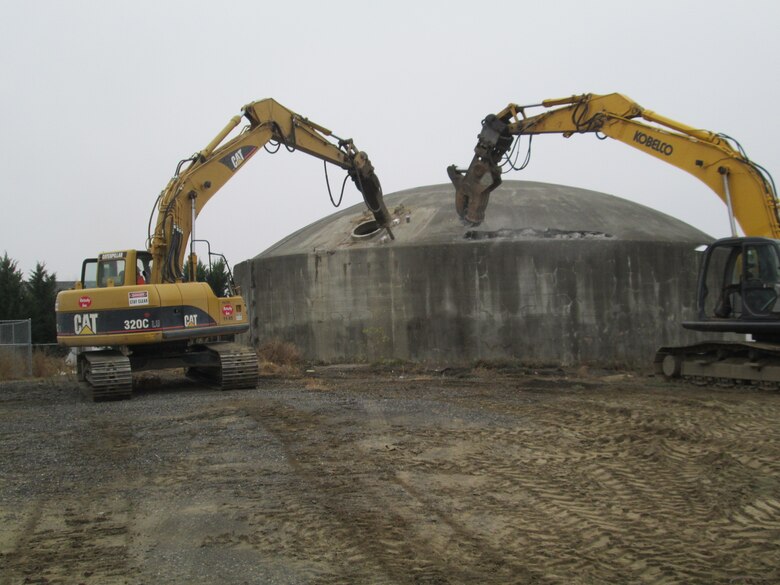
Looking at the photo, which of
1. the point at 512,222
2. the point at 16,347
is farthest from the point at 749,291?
the point at 16,347

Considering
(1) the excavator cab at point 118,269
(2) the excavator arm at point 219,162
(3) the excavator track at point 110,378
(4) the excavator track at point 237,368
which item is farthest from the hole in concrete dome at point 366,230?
(3) the excavator track at point 110,378

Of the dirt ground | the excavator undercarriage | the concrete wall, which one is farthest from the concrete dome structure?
the dirt ground

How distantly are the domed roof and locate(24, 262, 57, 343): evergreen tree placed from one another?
1636 cm

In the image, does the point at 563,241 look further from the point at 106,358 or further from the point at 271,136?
the point at 106,358

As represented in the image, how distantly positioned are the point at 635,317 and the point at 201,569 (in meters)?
17.0

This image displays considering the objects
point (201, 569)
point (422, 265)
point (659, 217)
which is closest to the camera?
point (201, 569)

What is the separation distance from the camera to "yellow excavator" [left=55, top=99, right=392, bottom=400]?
13.5 meters

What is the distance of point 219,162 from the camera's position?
15.1 m

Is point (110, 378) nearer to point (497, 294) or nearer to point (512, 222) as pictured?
point (497, 294)

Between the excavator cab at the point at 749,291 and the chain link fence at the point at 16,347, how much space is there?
662 inches

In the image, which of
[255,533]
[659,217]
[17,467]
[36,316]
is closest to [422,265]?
[659,217]

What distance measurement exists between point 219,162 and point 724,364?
388 inches

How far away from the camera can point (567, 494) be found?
6109 mm

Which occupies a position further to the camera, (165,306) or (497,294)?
(497,294)
